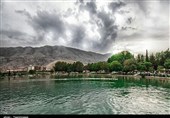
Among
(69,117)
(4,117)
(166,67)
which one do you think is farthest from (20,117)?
(166,67)

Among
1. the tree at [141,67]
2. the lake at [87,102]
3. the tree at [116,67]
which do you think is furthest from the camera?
the tree at [116,67]

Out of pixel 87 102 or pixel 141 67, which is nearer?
pixel 87 102

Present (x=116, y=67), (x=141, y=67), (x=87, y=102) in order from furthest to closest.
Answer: (x=116, y=67) → (x=141, y=67) → (x=87, y=102)

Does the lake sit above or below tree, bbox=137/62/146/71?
below

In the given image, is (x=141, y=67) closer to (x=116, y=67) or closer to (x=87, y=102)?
(x=116, y=67)

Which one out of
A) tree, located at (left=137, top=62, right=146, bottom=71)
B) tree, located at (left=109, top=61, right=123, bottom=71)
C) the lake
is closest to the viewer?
the lake

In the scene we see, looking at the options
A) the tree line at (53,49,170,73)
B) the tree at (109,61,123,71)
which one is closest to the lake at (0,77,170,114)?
the tree line at (53,49,170,73)

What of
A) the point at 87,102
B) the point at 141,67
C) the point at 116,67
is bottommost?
the point at 87,102

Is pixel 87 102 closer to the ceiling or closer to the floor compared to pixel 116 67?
closer to the floor

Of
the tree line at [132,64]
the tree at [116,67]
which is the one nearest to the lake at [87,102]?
the tree line at [132,64]

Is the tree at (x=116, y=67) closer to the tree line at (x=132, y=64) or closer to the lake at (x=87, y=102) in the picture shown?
the tree line at (x=132, y=64)

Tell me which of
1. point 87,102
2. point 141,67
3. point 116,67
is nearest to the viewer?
point 87,102

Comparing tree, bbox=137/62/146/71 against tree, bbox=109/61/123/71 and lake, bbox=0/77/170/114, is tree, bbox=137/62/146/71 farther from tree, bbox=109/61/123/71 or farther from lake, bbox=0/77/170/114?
lake, bbox=0/77/170/114

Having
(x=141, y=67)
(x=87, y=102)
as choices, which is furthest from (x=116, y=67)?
(x=87, y=102)
